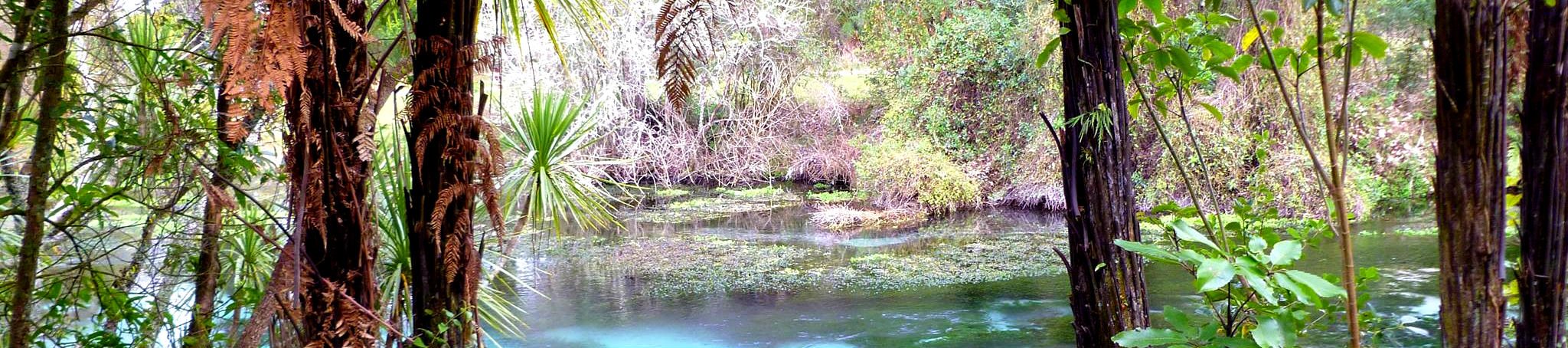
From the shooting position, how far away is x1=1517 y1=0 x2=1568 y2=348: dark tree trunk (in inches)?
34.8

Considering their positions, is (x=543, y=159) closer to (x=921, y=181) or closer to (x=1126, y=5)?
(x=1126, y=5)

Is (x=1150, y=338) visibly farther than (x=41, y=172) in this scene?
No

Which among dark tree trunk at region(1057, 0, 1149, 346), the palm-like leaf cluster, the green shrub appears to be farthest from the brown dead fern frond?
the green shrub

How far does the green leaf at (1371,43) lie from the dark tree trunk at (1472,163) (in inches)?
3.8

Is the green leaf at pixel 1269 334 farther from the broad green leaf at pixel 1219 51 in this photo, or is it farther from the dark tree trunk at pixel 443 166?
the dark tree trunk at pixel 443 166

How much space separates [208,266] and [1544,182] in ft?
8.92

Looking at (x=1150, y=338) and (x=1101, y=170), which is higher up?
(x=1101, y=170)

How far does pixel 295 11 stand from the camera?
96 cm

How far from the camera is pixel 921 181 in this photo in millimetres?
8836

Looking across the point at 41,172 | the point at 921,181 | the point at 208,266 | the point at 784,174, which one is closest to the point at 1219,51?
the point at 41,172

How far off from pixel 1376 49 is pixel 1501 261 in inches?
10.4

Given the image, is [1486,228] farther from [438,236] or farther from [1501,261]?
[438,236]

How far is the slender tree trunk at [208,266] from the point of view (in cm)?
205

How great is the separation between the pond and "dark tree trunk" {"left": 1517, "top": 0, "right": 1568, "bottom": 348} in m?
3.19
